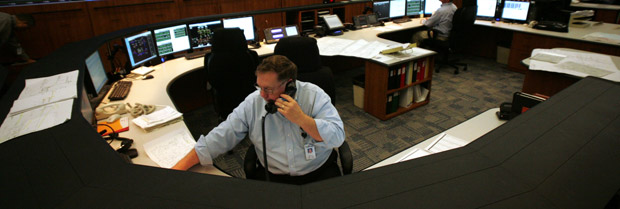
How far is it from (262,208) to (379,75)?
2.83m

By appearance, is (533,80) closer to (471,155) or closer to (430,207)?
(471,155)

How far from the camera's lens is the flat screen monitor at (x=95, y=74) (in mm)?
2191

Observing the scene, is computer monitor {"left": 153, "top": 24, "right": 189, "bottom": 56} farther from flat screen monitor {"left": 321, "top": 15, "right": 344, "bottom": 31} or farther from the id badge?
the id badge

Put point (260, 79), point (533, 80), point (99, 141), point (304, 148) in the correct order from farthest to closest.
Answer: point (533, 80) → point (304, 148) → point (260, 79) → point (99, 141)

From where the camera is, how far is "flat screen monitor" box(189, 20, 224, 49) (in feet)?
11.2

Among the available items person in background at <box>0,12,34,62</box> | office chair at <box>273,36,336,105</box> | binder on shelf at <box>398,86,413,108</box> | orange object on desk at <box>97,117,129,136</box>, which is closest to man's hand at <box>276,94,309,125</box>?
office chair at <box>273,36,336,105</box>

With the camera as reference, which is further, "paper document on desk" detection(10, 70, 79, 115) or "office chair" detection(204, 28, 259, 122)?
"office chair" detection(204, 28, 259, 122)

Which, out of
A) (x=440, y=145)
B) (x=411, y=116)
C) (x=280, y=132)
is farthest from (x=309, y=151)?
(x=411, y=116)

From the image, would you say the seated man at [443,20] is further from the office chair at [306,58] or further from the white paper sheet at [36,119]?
the white paper sheet at [36,119]

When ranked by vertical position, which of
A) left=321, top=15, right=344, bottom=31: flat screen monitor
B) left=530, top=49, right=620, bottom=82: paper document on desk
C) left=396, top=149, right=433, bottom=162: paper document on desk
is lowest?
left=396, top=149, right=433, bottom=162: paper document on desk

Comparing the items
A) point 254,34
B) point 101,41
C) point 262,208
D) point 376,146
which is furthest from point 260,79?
point 254,34

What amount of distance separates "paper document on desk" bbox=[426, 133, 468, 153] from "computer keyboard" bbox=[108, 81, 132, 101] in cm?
210

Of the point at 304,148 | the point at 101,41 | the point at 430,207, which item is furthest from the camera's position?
the point at 101,41

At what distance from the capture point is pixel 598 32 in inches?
155
